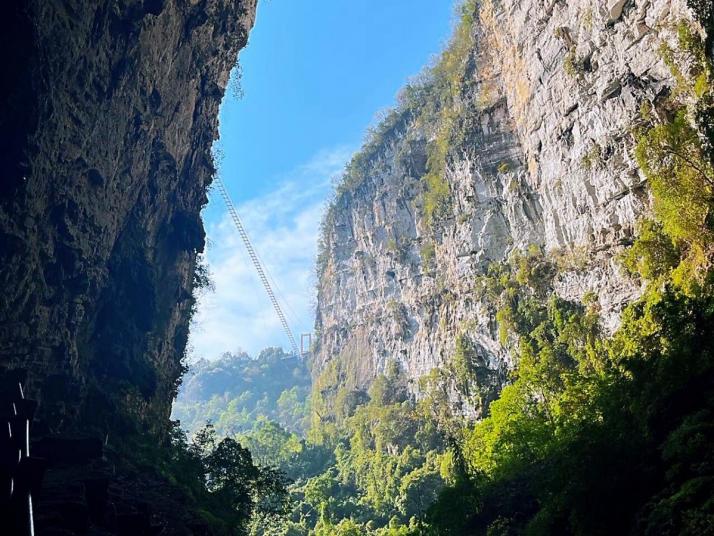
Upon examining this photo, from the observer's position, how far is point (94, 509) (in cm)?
1229

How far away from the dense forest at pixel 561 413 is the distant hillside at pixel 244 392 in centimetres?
5583

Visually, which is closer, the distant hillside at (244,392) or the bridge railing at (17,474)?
the bridge railing at (17,474)

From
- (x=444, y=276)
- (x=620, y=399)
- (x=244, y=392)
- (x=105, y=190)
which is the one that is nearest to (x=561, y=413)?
(x=620, y=399)

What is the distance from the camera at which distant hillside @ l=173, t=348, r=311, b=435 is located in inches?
5256

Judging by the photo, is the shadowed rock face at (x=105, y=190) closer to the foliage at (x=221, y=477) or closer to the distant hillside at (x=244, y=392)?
the foliage at (x=221, y=477)

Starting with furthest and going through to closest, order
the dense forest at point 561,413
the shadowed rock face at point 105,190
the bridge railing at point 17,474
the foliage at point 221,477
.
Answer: the foliage at point 221,477 → the shadowed rock face at point 105,190 → the dense forest at point 561,413 → the bridge railing at point 17,474

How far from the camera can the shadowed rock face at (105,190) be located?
16359 mm

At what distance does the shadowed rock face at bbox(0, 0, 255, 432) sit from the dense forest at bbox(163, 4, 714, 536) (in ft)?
22.3

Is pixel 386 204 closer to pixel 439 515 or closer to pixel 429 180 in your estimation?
pixel 429 180

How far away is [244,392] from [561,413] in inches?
5506

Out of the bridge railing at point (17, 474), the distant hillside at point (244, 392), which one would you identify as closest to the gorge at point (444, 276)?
the bridge railing at point (17, 474)

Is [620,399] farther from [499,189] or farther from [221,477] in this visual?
[499,189]

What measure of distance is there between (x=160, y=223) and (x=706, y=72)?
2900 cm

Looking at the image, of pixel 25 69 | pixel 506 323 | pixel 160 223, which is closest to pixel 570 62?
pixel 506 323
